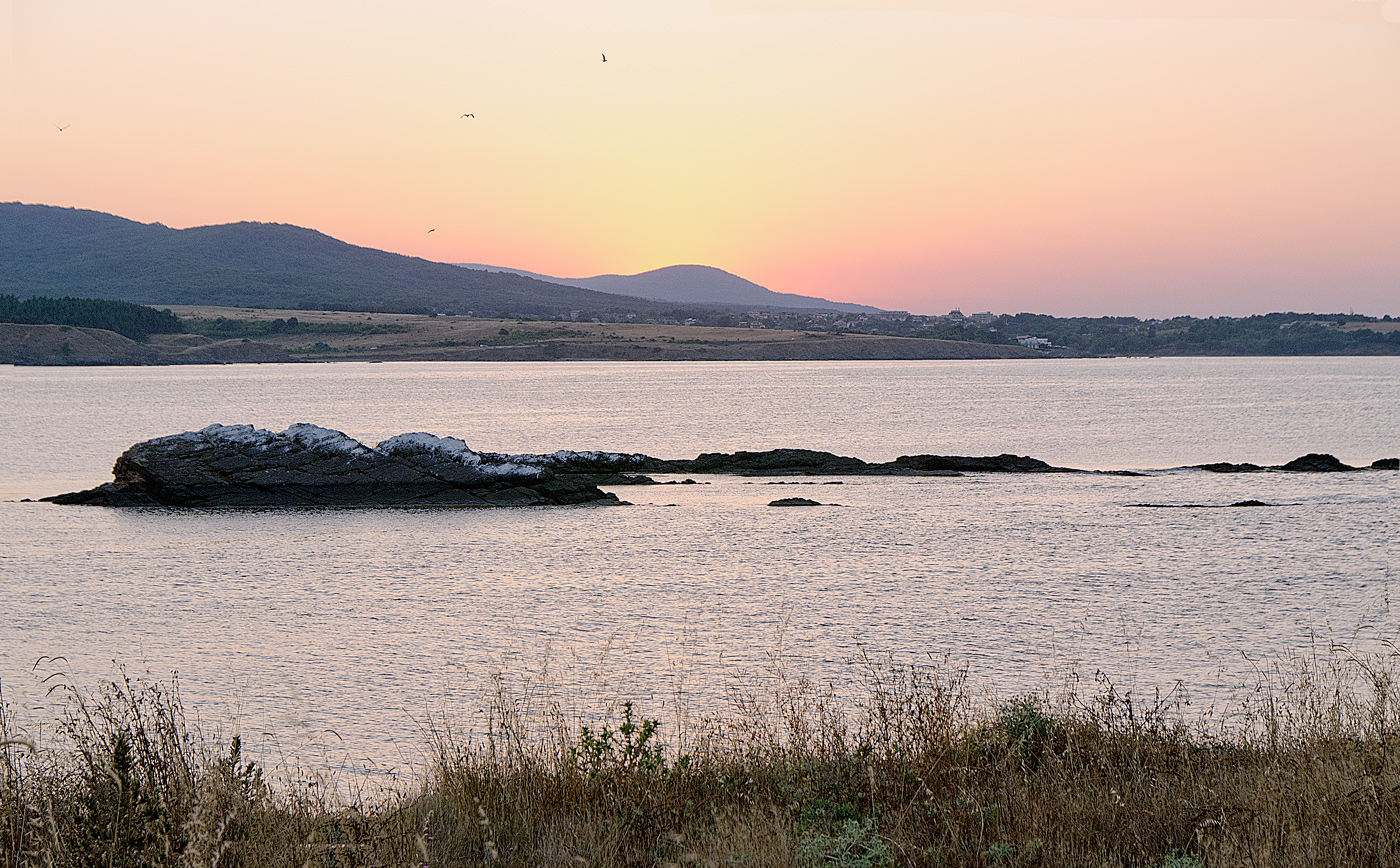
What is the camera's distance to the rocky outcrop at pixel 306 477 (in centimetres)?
3262

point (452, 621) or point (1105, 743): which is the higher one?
point (1105, 743)

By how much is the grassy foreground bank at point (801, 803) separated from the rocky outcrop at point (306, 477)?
2440cm

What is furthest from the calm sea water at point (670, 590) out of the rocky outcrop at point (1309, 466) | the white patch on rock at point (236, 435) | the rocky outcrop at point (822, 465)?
the white patch on rock at point (236, 435)

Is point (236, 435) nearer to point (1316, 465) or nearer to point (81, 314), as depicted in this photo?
point (1316, 465)

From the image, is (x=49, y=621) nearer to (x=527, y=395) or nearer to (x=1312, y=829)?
(x=1312, y=829)

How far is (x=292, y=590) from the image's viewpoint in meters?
20.5

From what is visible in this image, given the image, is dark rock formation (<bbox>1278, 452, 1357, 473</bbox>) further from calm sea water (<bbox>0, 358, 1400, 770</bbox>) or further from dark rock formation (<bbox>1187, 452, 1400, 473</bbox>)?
calm sea water (<bbox>0, 358, 1400, 770</bbox>)

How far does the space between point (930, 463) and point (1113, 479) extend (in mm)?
6457

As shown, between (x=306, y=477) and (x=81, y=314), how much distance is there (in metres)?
165

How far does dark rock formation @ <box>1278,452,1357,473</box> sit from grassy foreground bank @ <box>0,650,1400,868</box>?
122 feet

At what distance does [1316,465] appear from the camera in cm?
4297

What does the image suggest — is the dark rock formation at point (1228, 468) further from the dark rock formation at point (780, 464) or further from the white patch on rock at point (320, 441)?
the white patch on rock at point (320, 441)

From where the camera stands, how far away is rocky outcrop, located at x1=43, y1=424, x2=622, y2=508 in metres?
32.6

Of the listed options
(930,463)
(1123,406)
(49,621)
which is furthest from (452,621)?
(1123,406)
